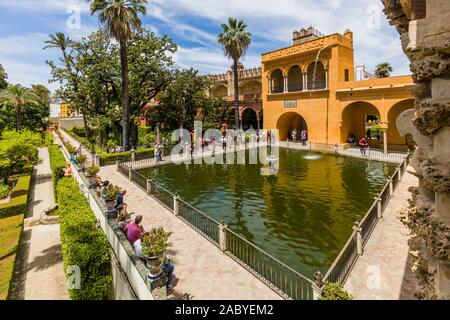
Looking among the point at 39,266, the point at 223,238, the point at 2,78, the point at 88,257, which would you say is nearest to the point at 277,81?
the point at 223,238

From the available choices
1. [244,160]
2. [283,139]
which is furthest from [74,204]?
Answer: [283,139]

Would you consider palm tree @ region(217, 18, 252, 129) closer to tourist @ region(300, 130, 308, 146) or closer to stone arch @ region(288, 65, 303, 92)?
stone arch @ region(288, 65, 303, 92)

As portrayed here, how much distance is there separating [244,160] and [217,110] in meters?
16.1

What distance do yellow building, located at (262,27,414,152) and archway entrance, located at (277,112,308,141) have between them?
20 cm

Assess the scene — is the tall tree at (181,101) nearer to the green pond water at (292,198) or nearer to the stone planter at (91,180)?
the green pond water at (292,198)

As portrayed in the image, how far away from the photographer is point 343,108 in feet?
99.1

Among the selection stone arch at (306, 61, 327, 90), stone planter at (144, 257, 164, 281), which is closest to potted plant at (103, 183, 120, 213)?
stone planter at (144, 257, 164, 281)

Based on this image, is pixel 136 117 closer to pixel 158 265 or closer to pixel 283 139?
pixel 283 139

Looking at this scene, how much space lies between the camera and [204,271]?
8469mm

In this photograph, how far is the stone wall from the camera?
3.18 m

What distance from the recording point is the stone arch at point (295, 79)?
36.3m

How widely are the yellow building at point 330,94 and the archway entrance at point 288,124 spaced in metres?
0.20

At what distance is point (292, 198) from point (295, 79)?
25680 mm

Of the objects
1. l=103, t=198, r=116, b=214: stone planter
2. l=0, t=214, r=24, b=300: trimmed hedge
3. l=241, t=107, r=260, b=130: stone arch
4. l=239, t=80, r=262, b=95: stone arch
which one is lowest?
l=0, t=214, r=24, b=300: trimmed hedge
